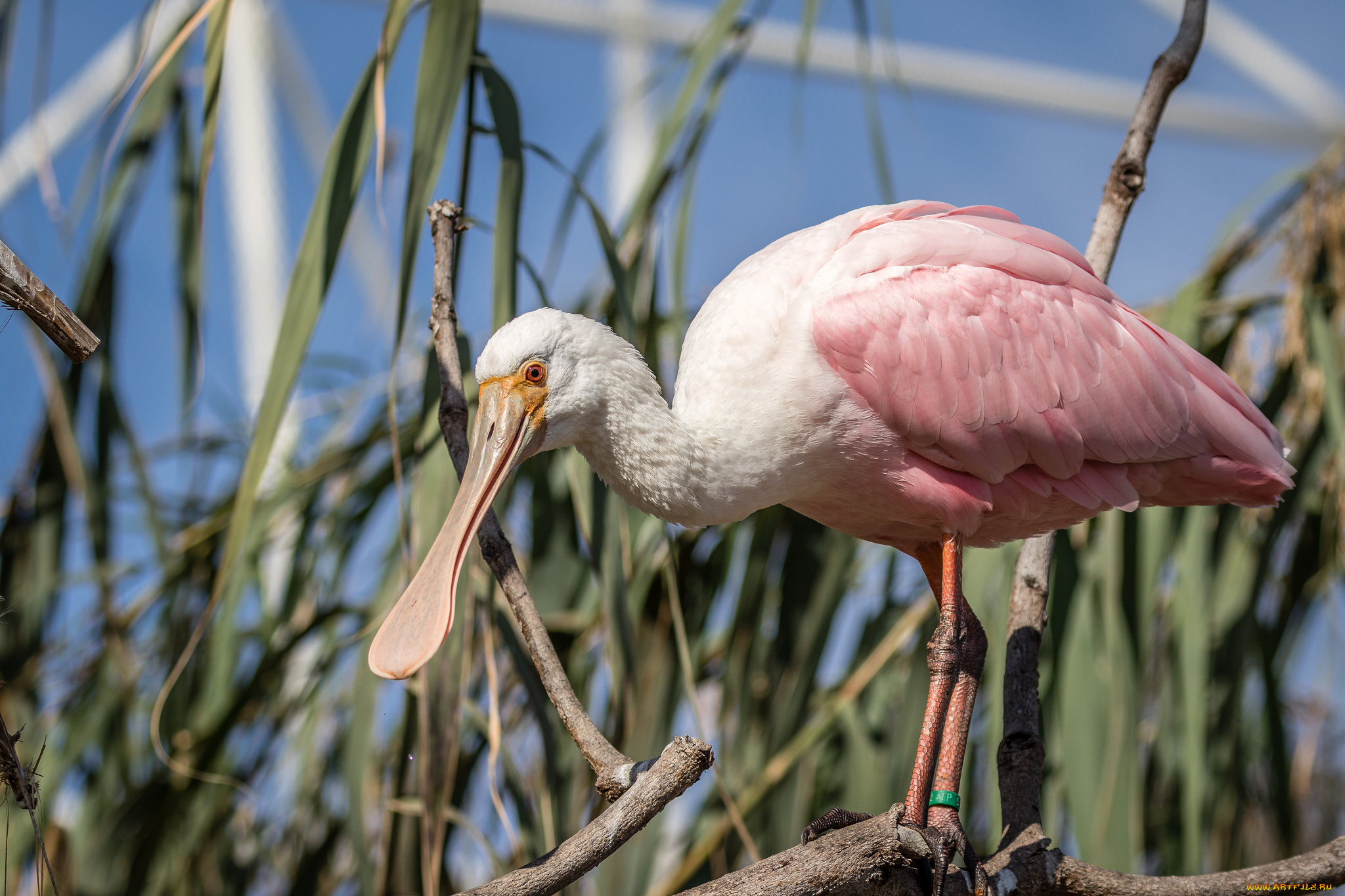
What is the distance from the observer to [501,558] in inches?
49.4

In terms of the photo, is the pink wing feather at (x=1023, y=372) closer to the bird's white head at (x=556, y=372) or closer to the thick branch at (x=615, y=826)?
the bird's white head at (x=556, y=372)

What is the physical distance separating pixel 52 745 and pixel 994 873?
6.49 ft

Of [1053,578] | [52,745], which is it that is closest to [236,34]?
[52,745]

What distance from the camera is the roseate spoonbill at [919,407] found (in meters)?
1.54

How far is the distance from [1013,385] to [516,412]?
77 cm

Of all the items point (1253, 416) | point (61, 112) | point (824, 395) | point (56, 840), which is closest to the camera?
point (824, 395)

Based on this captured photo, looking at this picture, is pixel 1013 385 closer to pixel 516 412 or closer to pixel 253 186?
pixel 516 412

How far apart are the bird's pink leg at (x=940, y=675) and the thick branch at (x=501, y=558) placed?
488mm

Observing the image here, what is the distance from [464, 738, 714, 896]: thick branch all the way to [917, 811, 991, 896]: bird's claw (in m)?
0.48

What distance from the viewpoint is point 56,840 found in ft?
7.54

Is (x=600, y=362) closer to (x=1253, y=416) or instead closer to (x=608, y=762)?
(x=608, y=762)

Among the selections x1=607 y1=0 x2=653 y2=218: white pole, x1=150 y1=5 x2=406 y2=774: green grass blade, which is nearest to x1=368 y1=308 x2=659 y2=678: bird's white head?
x1=150 y1=5 x2=406 y2=774: green grass blade

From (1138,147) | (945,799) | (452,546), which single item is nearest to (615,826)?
(452,546)

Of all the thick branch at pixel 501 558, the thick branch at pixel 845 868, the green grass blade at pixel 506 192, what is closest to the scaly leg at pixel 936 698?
the thick branch at pixel 845 868
